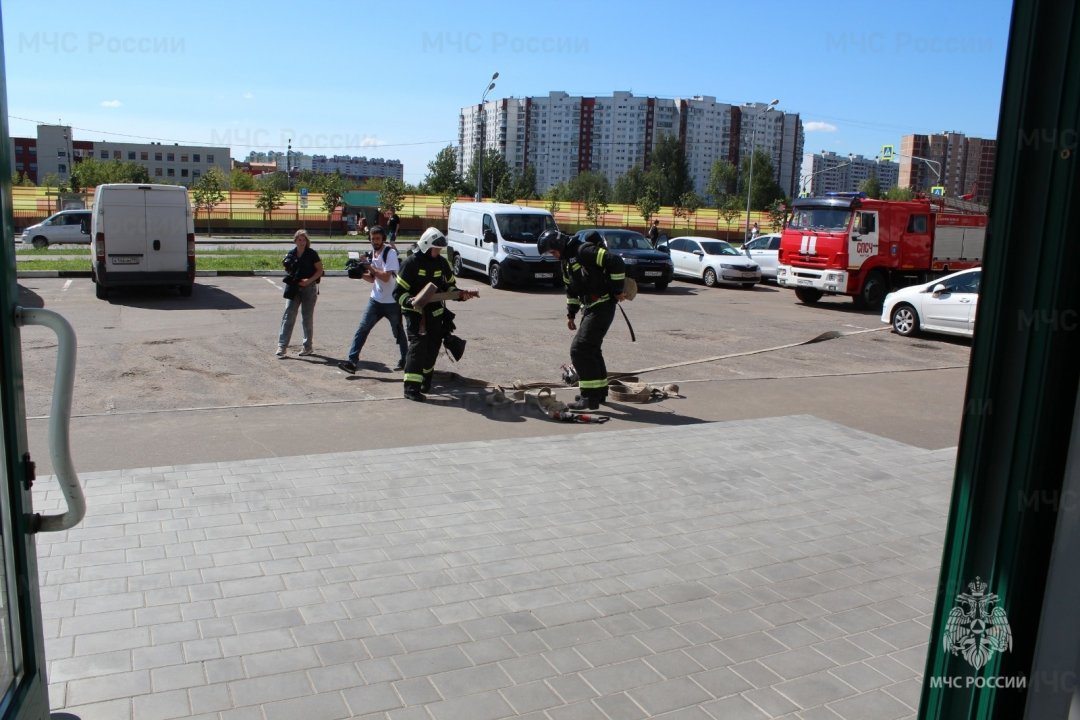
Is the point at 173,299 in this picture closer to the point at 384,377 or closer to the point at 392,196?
the point at 384,377

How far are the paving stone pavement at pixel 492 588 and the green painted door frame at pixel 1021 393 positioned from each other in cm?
186

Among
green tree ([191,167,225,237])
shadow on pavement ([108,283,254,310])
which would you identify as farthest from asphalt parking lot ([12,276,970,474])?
green tree ([191,167,225,237])

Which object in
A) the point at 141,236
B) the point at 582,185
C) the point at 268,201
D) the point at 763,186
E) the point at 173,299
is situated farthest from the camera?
the point at 582,185

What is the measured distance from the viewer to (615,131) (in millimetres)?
115250

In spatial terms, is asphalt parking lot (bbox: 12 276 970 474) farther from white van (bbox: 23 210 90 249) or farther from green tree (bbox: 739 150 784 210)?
green tree (bbox: 739 150 784 210)

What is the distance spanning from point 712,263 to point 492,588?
75.7 ft

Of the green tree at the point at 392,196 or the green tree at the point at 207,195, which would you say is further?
the green tree at the point at 392,196

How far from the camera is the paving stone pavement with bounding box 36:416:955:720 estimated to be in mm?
3855

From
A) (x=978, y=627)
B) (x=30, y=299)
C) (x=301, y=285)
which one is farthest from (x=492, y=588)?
(x=30, y=299)

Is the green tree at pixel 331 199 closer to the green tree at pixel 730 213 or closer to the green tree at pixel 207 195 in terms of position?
the green tree at pixel 207 195

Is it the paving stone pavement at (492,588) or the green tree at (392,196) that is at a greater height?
the green tree at (392,196)

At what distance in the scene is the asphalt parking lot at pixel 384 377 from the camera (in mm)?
8539

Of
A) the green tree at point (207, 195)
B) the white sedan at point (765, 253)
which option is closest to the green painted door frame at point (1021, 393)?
the white sedan at point (765, 253)

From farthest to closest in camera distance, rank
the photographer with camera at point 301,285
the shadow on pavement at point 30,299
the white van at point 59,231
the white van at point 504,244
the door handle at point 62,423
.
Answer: the white van at point 59,231
the white van at point 504,244
the shadow on pavement at point 30,299
the photographer with camera at point 301,285
the door handle at point 62,423
